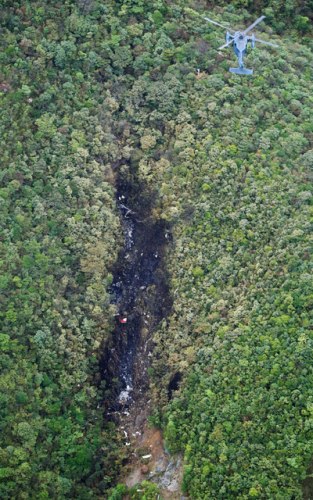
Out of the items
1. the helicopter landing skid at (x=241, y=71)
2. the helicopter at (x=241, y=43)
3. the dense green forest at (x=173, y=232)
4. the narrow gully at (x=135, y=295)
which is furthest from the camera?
the helicopter landing skid at (x=241, y=71)

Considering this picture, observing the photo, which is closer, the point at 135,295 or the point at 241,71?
the point at 241,71

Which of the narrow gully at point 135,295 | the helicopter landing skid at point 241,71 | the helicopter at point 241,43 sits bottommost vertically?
the narrow gully at point 135,295

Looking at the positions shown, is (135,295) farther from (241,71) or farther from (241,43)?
(241,43)

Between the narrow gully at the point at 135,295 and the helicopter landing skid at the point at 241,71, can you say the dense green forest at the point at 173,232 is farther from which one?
the helicopter landing skid at the point at 241,71

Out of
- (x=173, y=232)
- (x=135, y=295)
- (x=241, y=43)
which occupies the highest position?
(x=241, y=43)

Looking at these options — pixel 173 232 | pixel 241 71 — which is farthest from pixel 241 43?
pixel 173 232

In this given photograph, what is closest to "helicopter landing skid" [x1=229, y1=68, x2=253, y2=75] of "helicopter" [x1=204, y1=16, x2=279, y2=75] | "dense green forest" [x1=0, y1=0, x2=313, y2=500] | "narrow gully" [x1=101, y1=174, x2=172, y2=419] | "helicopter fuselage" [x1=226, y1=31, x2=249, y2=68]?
"helicopter" [x1=204, y1=16, x2=279, y2=75]

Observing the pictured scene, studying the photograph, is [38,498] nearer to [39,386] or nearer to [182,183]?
[39,386]

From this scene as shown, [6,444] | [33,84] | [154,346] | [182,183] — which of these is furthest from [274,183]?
[6,444]

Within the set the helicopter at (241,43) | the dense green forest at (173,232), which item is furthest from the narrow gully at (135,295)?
the helicopter at (241,43)
